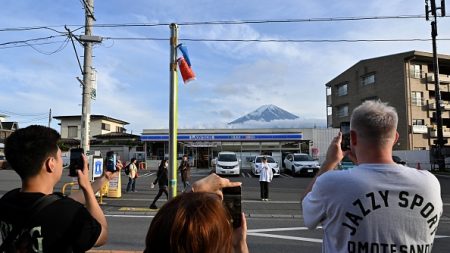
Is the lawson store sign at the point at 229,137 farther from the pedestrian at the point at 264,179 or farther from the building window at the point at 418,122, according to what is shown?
the pedestrian at the point at 264,179

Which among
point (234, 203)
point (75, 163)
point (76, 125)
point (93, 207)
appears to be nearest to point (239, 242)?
point (234, 203)

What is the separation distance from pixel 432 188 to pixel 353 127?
0.51 m

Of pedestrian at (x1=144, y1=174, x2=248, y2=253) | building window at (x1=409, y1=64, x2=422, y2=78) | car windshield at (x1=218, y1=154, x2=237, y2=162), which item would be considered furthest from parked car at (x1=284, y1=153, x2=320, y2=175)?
pedestrian at (x1=144, y1=174, x2=248, y2=253)

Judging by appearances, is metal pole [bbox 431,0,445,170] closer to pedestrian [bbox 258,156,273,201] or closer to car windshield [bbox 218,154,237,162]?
car windshield [bbox 218,154,237,162]

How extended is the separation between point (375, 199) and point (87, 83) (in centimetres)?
1285

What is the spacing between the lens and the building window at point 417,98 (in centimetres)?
4719

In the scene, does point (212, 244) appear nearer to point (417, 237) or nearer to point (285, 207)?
point (417, 237)

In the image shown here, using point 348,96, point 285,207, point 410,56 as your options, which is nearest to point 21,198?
point 285,207

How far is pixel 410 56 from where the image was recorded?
46438mm

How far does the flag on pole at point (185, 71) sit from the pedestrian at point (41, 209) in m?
6.84

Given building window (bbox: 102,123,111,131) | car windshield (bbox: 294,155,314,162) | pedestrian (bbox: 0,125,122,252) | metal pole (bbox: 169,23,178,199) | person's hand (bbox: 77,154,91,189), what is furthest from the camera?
building window (bbox: 102,123,111,131)

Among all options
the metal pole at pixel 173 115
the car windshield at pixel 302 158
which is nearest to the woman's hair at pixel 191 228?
the metal pole at pixel 173 115

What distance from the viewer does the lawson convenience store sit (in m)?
40.1

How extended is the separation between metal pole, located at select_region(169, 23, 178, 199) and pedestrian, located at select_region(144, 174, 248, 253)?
6669mm
